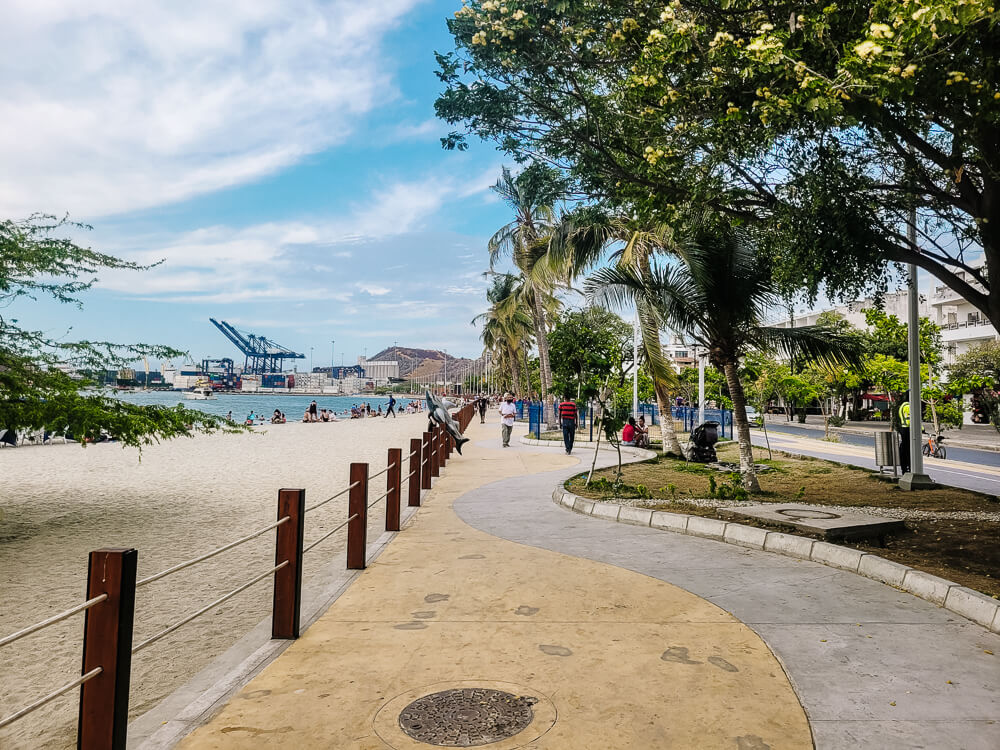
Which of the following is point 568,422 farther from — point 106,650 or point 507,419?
point 106,650

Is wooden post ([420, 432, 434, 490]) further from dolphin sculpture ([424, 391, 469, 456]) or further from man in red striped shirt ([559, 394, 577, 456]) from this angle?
man in red striped shirt ([559, 394, 577, 456])

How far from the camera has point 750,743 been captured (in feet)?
9.91

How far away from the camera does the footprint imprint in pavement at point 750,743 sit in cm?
299

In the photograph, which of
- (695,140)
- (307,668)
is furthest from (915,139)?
(307,668)

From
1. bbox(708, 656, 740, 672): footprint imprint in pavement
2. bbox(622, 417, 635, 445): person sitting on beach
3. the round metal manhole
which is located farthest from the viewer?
bbox(622, 417, 635, 445): person sitting on beach

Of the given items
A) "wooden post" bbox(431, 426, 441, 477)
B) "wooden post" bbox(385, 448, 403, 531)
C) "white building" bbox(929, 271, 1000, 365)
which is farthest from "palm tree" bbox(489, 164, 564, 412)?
"white building" bbox(929, 271, 1000, 365)

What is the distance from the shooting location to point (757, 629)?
4531 mm

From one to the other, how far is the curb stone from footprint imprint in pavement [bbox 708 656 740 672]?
1951mm

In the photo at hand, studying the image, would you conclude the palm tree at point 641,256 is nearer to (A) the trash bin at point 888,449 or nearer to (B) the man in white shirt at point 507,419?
(A) the trash bin at point 888,449

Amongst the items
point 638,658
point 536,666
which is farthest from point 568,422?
point 536,666

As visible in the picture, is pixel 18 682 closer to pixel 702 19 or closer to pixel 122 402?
pixel 122 402

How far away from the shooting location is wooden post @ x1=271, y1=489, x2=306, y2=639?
439 cm

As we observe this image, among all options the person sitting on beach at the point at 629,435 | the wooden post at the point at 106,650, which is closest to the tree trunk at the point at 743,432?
the wooden post at the point at 106,650

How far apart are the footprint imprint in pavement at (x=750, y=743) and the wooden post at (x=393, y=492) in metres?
5.22
